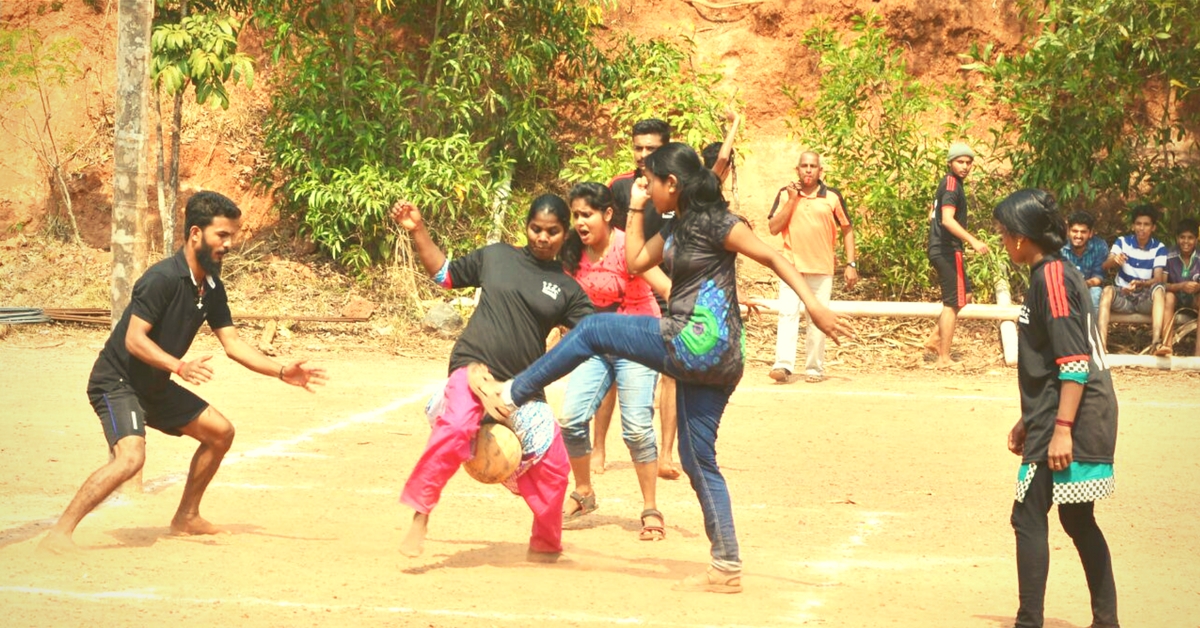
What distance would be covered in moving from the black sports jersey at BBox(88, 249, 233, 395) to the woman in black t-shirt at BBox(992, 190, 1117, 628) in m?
3.76

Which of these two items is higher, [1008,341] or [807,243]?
[807,243]

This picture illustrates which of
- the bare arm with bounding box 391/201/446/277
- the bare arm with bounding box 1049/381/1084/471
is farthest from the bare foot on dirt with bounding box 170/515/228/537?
the bare arm with bounding box 1049/381/1084/471

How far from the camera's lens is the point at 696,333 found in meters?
5.77

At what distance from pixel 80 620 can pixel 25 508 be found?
223 centimetres

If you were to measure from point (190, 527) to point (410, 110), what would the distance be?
31.2 feet

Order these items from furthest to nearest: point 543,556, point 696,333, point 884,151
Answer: point 884,151
point 543,556
point 696,333

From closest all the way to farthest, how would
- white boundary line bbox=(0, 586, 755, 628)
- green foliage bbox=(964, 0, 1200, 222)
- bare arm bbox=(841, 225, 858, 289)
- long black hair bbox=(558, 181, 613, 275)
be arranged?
1. white boundary line bbox=(0, 586, 755, 628)
2. long black hair bbox=(558, 181, 613, 275)
3. bare arm bbox=(841, 225, 858, 289)
4. green foliage bbox=(964, 0, 1200, 222)

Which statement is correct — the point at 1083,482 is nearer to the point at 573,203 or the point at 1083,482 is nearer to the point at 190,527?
the point at 573,203

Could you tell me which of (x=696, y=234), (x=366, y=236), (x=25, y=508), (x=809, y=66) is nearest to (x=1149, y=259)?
(x=809, y=66)

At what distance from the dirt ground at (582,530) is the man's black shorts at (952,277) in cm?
180

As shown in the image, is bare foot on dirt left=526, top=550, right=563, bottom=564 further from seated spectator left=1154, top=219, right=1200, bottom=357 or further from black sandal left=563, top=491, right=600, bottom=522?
seated spectator left=1154, top=219, right=1200, bottom=357

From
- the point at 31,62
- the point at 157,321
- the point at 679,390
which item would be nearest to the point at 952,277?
the point at 679,390

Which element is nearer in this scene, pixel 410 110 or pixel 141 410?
pixel 141 410

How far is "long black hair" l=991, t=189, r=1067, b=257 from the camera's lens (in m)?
5.45
